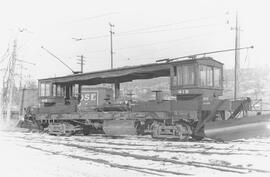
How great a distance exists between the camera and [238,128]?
1209cm

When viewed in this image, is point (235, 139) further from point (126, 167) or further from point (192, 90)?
point (126, 167)

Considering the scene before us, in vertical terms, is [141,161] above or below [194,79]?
below

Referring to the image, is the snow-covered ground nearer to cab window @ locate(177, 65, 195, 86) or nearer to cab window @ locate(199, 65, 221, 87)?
cab window @ locate(177, 65, 195, 86)

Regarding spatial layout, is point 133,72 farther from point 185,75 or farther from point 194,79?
point 194,79

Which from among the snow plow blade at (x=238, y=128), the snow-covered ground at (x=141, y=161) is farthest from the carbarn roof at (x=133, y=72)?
the snow-covered ground at (x=141, y=161)

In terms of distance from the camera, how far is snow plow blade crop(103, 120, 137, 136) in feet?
46.8

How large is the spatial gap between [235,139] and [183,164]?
15.7 feet

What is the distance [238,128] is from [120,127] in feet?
16.0

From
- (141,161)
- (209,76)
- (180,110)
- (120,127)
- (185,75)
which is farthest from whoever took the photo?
(120,127)

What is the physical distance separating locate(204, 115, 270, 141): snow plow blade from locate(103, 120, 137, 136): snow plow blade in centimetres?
344

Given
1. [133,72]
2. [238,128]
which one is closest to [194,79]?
[238,128]

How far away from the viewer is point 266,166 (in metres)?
7.34

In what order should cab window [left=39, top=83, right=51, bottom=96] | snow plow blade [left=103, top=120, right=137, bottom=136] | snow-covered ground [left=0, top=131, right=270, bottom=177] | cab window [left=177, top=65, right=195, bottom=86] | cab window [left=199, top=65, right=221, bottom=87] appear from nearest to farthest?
snow-covered ground [left=0, top=131, right=270, bottom=177], cab window [left=177, top=65, right=195, bottom=86], cab window [left=199, top=65, right=221, bottom=87], snow plow blade [left=103, top=120, right=137, bottom=136], cab window [left=39, top=83, right=51, bottom=96]

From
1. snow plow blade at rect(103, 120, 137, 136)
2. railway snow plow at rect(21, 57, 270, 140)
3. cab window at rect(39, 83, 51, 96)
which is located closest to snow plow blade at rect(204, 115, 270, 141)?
railway snow plow at rect(21, 57, 270, 140)
